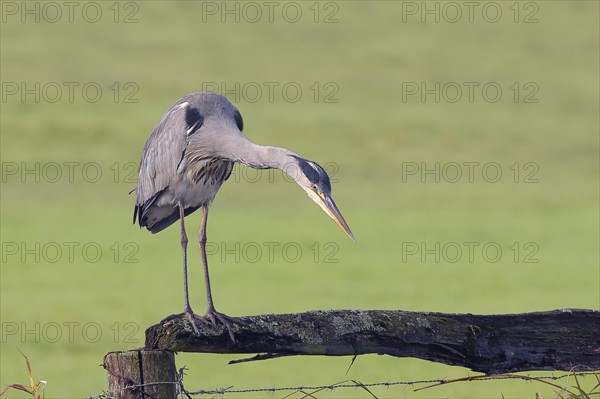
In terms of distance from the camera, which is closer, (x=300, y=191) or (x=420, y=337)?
(x=420, y=337)

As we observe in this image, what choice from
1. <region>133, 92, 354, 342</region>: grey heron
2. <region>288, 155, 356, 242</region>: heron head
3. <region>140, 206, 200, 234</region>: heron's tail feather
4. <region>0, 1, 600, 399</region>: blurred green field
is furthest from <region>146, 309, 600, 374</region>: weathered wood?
<region>0, 1, 600, 399</region>: blurred green field

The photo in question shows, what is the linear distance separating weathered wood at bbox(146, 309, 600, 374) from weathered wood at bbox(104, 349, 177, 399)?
2.3 inches

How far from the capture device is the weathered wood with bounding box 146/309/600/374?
455 cm

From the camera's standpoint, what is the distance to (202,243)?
284 inches

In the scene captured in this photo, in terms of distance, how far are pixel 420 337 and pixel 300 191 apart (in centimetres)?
1998

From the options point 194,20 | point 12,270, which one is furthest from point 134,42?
point 12,270

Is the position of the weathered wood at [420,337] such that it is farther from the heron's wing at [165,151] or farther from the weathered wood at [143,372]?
the heron's wing at [165,151]

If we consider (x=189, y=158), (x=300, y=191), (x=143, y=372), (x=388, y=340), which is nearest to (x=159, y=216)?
(x=189, y=158)

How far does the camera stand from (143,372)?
4430mm

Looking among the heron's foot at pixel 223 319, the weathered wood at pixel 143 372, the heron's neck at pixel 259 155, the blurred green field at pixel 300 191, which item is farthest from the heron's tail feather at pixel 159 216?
the blurred green field at pixel 300 191

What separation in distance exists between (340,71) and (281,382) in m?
22.5

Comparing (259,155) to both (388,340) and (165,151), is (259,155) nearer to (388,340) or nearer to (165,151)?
(165,151)

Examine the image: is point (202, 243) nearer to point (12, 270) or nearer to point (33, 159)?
point (12, 270)

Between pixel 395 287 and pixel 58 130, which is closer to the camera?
pixel 395 287
